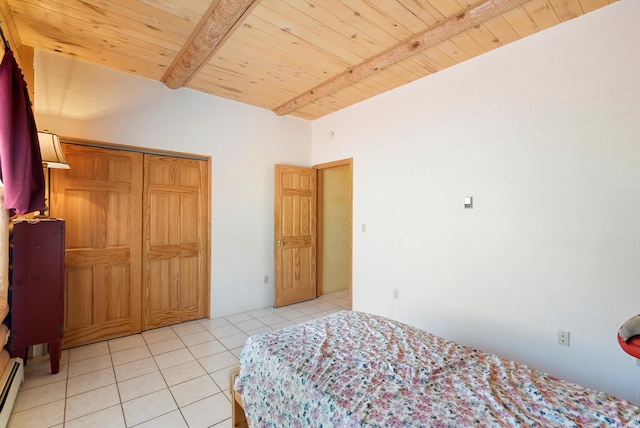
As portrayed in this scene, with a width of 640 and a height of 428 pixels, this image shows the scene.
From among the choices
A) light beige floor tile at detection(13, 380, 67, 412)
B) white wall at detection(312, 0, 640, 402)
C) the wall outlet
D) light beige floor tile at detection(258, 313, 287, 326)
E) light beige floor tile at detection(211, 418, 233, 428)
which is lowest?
light beige floor tile at detection(211, 418, 233, 428)

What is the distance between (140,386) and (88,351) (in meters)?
1.00

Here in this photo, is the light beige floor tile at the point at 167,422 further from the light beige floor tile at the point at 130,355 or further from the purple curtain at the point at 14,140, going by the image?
the purple curtain at the point at 14,140

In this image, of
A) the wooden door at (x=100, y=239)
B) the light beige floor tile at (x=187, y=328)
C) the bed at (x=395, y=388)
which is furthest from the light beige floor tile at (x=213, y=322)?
the bed at (x=395, y=388)

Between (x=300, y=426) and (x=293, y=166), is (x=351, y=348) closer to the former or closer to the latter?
(x=300, y=426)

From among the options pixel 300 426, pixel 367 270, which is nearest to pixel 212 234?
pixel 367 270

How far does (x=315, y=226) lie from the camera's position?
457 centimetres

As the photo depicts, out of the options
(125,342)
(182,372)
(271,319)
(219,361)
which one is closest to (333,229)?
(271,319)

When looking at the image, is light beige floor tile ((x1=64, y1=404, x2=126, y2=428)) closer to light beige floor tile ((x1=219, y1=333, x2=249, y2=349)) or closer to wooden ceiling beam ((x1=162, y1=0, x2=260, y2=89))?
light beige floor tile ((x1=219, y1=333, x2=249, y2=349))

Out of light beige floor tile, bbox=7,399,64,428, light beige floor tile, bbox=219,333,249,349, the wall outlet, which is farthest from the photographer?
light beige floor tile, bbox=219,333,249,349

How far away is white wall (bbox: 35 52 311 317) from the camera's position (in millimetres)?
2773

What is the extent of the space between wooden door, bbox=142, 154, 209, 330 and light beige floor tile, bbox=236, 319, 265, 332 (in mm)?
541

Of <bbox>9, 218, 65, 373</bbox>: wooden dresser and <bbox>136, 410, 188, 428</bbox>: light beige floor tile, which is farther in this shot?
<bbox>9, 218, 65, 373</bbox>: wooden dresser

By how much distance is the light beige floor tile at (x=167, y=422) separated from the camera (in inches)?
71.7

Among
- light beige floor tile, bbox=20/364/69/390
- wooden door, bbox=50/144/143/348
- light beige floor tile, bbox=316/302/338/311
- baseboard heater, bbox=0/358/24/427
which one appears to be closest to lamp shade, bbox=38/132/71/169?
wooden door, bbox=50/144/143/348
